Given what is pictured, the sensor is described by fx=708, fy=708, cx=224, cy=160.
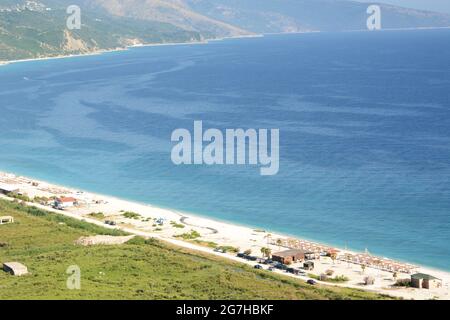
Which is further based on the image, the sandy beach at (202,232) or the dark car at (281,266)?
the dark car at (281,266)

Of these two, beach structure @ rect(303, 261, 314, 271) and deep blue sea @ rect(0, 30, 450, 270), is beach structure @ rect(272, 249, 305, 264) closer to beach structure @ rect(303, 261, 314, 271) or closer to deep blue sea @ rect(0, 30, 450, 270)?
beach structure @ rect(303, 261, 314, 271)

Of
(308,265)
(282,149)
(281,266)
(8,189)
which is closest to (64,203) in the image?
(8,189)

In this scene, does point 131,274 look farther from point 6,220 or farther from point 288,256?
point 6,220

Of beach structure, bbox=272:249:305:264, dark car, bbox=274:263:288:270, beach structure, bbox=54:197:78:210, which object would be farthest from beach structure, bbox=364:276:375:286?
beach structure, bbox=54:197:78:210

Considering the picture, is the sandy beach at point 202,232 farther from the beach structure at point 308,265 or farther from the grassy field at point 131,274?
the grassy field at point 131,274

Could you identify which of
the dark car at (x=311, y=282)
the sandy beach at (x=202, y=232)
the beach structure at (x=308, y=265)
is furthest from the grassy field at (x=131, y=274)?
the beach structure at (x=308, y=265)

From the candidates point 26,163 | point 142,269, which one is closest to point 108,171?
point 26,163
